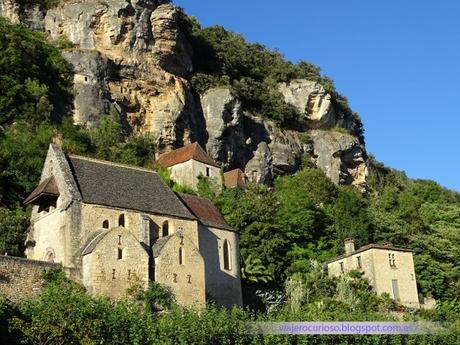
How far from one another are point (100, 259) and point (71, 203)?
4.34 metres

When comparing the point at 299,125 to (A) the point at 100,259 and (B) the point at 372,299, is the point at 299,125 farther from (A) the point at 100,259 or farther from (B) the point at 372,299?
(A) the point at 100,259

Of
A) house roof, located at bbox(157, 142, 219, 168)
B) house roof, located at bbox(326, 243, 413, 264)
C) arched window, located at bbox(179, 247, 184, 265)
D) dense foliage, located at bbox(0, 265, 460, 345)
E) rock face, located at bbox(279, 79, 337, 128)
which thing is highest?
rock face, located at bbox(279, 79, 337, 128)

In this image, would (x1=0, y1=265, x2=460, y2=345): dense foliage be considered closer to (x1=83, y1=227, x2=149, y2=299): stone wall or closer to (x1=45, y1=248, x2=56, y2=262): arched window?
(x1=83, y1=227, x2=149, y2=299): stone wall

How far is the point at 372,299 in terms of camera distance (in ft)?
170

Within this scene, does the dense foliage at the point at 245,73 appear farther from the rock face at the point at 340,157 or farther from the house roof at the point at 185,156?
the house roof at the point at 185,156

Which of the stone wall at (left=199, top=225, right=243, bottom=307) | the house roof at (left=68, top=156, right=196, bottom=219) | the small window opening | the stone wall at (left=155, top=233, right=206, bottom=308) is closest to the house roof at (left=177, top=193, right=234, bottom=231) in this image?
the stone wall at (left=199, top=225, right=243, bottom=307)

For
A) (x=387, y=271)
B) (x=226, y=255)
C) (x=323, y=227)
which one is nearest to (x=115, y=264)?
(x=226, y=255)

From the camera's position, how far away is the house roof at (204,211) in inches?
1914

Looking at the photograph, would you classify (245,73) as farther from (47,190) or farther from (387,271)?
(47,190)

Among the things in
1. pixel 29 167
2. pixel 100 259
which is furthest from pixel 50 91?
pixel 100 259

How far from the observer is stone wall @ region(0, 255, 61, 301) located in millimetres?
36219

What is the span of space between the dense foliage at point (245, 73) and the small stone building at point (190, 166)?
13542 millimetres

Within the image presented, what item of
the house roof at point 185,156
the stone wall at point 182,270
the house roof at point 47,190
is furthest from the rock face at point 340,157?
the house roof at point 47,190

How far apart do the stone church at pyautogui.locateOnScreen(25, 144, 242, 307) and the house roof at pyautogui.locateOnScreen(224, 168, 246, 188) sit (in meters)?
19.8
